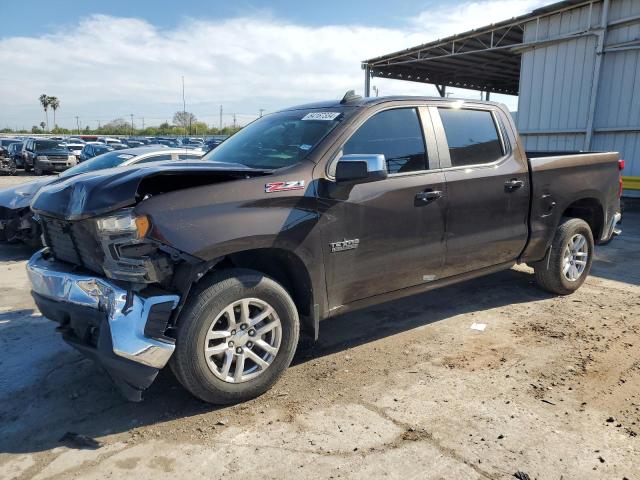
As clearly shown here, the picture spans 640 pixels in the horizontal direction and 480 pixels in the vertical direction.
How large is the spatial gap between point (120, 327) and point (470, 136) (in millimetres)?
3260

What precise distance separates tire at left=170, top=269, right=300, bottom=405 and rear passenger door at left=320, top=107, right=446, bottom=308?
0.44 m

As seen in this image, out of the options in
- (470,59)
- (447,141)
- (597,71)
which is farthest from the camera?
(470,59)

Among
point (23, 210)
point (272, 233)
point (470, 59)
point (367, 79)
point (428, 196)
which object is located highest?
point (470, 59)

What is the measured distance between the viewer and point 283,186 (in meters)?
3.21

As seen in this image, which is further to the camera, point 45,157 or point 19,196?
point 45,157

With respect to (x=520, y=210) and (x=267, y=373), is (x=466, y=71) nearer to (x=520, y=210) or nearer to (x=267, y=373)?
(x=520, y=210)

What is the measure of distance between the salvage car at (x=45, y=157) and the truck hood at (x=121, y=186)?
22010 millimetres

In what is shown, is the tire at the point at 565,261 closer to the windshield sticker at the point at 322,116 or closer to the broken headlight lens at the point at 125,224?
the windshield sticker at the point at 322,116

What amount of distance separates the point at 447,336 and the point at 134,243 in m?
2.75

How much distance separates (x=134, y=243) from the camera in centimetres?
279

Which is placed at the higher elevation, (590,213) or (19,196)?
(590,213)

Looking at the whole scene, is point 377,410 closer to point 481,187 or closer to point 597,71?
point 481,187

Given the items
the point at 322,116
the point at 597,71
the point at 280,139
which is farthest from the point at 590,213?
the point at 597,71

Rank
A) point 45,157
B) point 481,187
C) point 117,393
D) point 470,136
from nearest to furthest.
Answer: point 117,393, point 481,187, point 470,136, point 45,157
